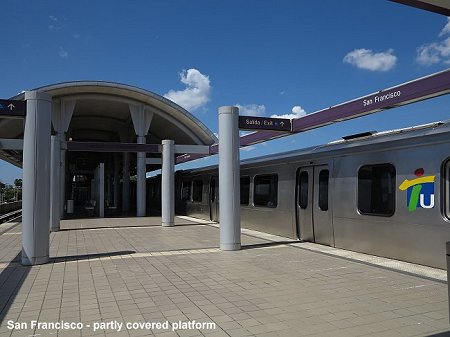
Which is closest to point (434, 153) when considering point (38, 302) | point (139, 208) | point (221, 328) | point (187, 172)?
point (221, 328)

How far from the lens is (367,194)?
8781 mm

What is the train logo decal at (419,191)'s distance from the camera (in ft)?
23.7

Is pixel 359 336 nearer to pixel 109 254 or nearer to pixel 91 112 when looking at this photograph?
pixel 109 254

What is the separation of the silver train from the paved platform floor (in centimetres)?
55

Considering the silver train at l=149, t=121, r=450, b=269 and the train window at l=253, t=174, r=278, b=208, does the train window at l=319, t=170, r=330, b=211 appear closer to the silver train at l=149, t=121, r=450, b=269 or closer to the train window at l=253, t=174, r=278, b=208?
the silver train at l=149, t=121, r=450, b=269

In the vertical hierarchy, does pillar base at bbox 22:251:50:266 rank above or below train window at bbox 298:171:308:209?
below

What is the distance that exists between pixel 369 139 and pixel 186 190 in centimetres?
1397

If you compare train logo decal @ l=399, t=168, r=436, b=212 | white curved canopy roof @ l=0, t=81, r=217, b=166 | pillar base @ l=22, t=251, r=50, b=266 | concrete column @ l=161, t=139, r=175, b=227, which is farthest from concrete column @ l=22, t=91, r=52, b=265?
white curved canopy roof @ l=0, t=81, r=217, b=166

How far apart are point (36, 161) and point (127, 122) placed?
25270 mm

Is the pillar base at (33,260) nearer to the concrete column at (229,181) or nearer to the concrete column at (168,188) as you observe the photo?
the concrete column at (229,181)

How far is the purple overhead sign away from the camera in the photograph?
783cm

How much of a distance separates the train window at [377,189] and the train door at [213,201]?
941cm

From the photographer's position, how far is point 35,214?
27.5 ft

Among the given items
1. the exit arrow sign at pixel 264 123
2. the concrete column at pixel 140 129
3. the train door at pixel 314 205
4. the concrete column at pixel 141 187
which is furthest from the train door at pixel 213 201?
the concrete column at pixel 140 129
